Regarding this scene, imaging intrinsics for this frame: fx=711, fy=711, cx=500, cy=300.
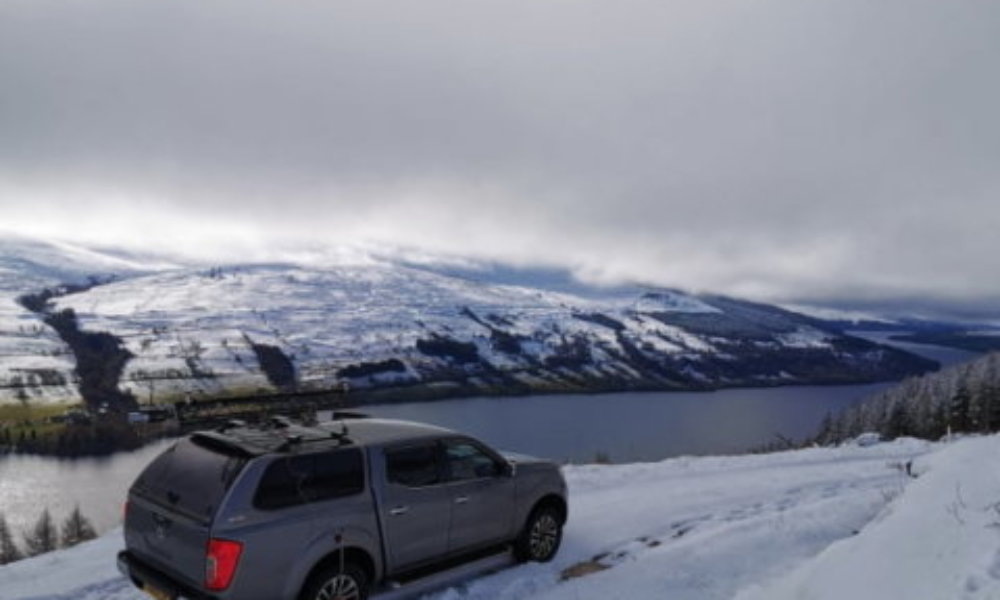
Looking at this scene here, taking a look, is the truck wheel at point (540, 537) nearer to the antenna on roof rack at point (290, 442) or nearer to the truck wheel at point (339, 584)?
the truck wheel at point (339, 584)

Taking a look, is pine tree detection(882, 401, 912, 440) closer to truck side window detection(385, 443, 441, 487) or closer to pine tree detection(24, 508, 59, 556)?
truck side window detection(385, 443, 441, 487)

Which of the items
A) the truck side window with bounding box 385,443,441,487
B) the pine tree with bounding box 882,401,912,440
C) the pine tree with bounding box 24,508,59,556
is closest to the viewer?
the truck side window with bounding box 385,443,441,487

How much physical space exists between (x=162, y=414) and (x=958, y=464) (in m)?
11.0

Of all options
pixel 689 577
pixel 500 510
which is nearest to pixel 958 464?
pixel 689 577

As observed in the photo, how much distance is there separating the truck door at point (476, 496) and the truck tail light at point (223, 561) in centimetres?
289

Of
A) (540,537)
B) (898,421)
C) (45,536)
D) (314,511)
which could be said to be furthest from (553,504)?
(898,421)

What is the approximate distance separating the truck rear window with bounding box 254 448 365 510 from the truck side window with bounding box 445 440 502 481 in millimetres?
1492

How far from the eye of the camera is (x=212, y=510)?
7363 millimetres

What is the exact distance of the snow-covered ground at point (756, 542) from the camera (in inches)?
247

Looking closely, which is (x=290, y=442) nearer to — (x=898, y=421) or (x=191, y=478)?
(x=191, y=478)

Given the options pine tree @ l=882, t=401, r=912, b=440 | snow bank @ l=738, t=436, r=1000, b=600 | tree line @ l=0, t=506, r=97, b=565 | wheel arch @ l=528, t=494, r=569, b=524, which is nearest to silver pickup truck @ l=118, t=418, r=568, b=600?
wheel arch @ l=528, t=494, r=569, b=524

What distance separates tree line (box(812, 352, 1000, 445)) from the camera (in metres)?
64.6

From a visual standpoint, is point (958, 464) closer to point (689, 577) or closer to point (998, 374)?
point (689, 577)

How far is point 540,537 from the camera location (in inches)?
406
